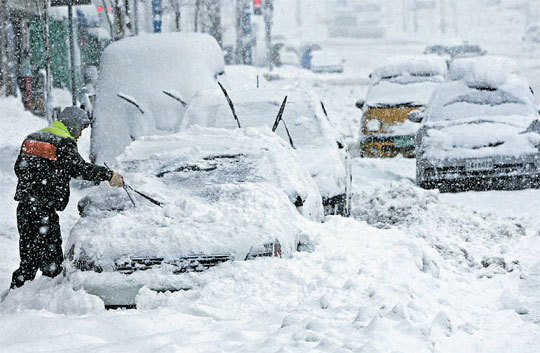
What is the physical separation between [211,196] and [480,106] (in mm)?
7222

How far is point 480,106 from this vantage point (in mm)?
12391

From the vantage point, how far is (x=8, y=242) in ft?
30.3

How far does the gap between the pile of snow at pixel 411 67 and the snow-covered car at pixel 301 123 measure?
7.29 m

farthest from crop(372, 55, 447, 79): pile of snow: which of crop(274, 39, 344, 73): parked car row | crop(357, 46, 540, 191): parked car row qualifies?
crop(274, 39, 344, 73): parked car row

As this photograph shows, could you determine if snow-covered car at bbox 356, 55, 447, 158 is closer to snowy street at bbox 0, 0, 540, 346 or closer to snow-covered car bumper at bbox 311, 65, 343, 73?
snowy street at bbox 0, 0, 540, 346

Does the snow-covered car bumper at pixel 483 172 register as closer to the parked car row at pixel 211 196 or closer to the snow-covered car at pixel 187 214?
the parked car row at pixel 211 196

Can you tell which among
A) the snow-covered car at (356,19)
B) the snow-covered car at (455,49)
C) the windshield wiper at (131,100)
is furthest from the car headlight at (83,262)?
the snow-covered car at (356,19)

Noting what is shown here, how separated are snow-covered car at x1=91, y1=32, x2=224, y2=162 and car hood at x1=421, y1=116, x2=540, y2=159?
336 centimetres

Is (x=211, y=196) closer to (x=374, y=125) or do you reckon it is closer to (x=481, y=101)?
(x=481, y=101)

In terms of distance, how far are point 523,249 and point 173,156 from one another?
3.77 metres

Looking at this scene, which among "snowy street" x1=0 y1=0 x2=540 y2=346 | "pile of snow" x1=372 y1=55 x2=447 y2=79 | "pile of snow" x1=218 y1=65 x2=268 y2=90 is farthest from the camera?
"pile of snow" x1=372 y1=55 x2=447 y2=79

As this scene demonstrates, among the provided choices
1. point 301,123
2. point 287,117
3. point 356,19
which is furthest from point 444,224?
point 356,19

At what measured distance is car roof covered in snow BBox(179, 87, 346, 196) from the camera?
877cm

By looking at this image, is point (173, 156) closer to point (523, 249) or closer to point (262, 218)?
point (262, 218)
